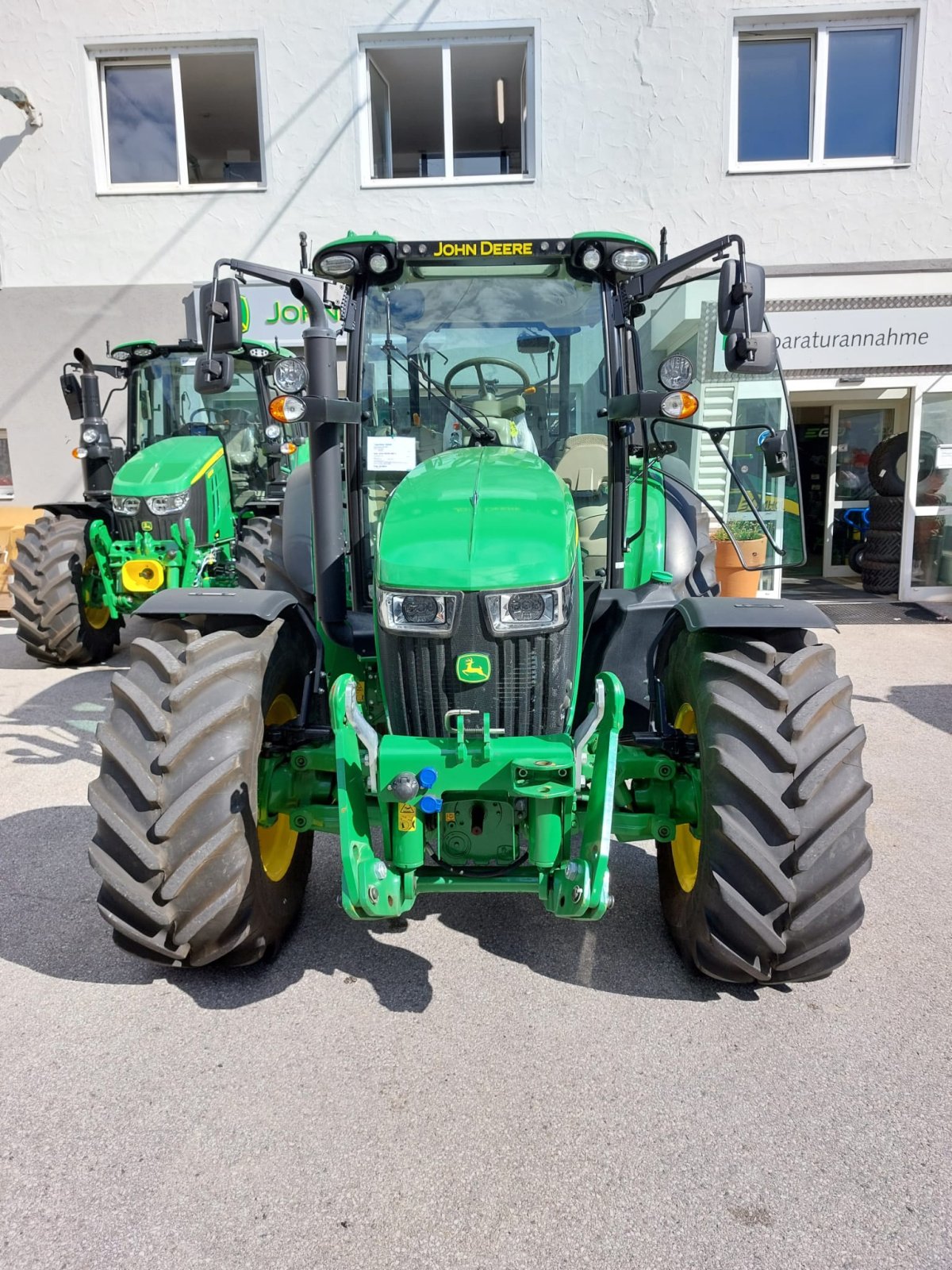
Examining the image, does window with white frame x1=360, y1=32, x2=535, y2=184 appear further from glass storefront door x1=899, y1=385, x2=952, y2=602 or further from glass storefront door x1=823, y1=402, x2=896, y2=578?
glass storefront door x1=823, y1=402, x2=896, y2=578

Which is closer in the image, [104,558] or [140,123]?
[104,558]

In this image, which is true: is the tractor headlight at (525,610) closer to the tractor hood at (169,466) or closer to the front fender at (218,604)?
the front fender at (218,604)

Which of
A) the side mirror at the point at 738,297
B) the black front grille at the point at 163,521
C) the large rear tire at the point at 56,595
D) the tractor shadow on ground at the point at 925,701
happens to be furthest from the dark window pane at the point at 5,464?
the side mirror at the point at 738,297

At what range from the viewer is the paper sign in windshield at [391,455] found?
3346 mm

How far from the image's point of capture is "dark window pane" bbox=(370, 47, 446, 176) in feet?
33.1

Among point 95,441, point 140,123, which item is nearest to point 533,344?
point 95,441

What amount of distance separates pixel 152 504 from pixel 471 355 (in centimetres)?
439

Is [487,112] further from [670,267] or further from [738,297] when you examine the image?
[738,297]

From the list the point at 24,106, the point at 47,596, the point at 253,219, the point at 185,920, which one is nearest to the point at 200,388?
the point at 185,920

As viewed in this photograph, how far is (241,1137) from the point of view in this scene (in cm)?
219

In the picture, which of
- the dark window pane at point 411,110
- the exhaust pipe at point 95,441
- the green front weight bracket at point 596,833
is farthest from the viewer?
the dark window pane at point 411,110

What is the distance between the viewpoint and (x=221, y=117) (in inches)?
424

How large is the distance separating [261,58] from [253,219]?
1628 mm

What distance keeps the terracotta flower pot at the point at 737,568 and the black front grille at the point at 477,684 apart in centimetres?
604
